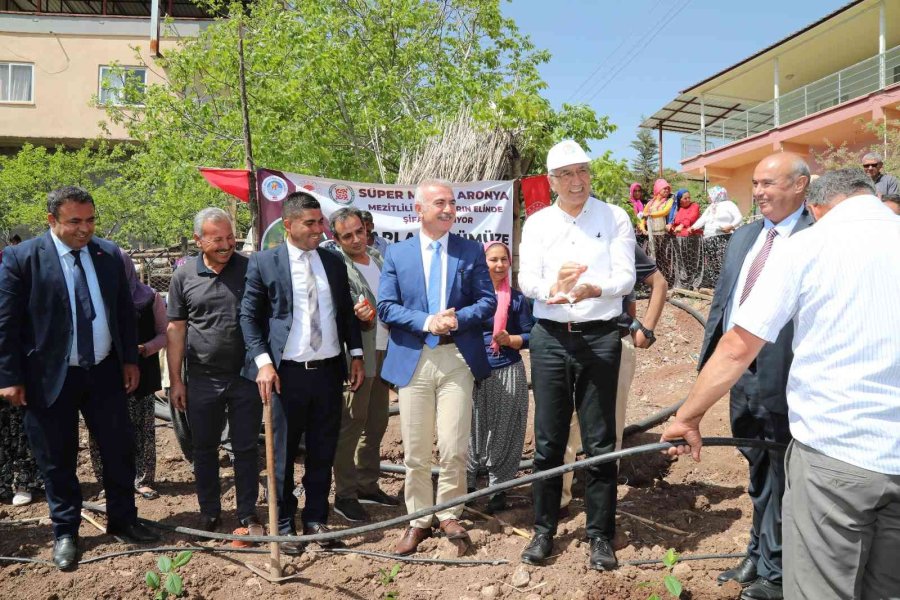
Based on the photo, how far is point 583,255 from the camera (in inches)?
149

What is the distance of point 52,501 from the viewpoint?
410cm

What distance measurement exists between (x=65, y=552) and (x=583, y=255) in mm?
3403

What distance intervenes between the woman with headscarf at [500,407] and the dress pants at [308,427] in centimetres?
109

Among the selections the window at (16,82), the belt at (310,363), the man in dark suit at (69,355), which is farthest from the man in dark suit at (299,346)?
the window at (16,82)

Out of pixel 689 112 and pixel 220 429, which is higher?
pixel 689 112

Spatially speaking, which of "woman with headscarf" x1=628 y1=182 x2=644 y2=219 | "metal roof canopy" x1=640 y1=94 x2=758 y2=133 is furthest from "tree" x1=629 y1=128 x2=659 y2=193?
"woman with headscarf" x1=628 y1=182 x2=644 y2=219

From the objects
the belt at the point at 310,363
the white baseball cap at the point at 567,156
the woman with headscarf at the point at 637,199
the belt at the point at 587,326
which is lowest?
the belt at the point at 310,363

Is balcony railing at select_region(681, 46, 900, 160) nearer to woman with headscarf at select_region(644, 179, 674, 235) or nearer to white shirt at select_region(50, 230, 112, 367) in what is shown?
woman with headscarf at select_region(644, 179, 674, 235)

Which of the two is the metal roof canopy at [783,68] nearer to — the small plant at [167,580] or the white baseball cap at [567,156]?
the white baseball cap at [567,156]

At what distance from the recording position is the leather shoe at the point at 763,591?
3.27 meters

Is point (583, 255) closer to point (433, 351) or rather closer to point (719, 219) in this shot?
point (433, 351)

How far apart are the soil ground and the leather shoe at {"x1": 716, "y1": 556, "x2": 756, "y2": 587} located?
7 cm

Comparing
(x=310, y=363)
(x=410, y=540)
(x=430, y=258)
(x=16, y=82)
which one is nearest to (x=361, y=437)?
(x=310, y=363)

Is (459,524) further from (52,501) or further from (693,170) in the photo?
(693,170)
